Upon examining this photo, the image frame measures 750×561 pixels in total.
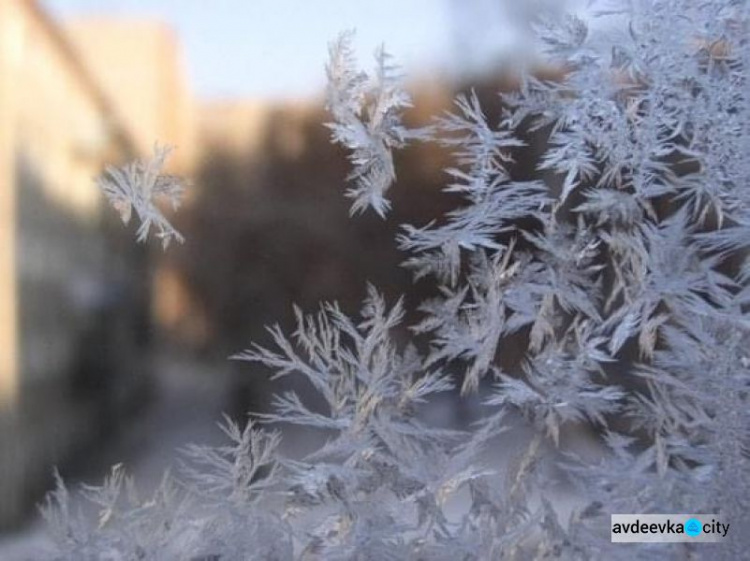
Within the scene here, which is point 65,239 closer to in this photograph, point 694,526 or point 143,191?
point 143,191

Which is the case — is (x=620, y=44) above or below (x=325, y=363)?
above

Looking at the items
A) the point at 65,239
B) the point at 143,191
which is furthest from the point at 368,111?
the point at 65,239

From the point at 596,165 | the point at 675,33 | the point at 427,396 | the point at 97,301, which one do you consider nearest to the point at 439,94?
the point at 596,165

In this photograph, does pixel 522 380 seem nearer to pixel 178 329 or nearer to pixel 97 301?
pixel 178 329

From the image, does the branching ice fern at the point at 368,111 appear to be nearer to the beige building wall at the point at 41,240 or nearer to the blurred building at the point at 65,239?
the blurred building at the point at 65,239

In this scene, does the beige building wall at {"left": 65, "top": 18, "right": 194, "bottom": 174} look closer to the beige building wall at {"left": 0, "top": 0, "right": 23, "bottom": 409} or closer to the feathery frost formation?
the beige building wall at {"left": 0, "top": 0, "right": 23, "bottom": 409}

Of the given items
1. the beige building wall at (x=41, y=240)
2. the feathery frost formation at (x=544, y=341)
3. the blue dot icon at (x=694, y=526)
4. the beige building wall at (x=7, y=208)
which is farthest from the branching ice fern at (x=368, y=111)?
the blue dot icon at (x=694, y=526)
